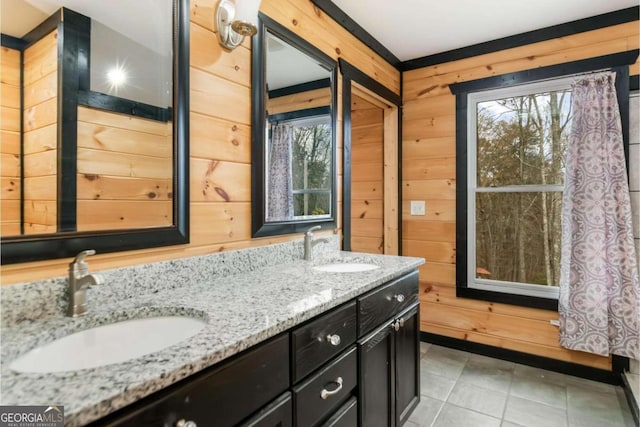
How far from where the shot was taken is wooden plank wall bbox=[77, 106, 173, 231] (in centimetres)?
99

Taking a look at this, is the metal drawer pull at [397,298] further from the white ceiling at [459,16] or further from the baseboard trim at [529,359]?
the white ceiling at [459,16]

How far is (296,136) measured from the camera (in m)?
1.82

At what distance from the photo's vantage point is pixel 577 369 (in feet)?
7.63

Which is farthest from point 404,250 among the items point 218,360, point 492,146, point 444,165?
point 218,360

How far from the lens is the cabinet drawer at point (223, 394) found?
60cm

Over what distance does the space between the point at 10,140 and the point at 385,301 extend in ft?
4.44

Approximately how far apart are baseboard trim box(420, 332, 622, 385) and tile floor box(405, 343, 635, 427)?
0.04 metres

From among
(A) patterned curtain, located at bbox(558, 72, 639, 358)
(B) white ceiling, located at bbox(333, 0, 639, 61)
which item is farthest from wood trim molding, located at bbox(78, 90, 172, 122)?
(A) patterned curtain, located at bbox(558, 72, 639, 358)

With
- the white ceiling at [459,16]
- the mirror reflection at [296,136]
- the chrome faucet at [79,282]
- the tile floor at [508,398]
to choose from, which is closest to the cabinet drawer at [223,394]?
the chrome faucet at [79,282]

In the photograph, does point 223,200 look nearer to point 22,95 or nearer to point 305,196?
point 305,196

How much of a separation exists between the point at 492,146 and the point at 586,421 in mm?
1861

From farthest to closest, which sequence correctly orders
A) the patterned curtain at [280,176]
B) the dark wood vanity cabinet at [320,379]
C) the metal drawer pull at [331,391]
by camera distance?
1. the patterned curtain at [280,176]
2. the metal drawer pull at [331,391]
3. the dark wood vanity cabinet at [320,379]

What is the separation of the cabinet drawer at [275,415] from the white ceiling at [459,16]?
7.09 feet

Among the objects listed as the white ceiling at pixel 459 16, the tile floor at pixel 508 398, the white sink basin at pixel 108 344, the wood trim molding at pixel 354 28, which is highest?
the white ceiling at pixel 459 16
